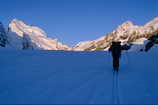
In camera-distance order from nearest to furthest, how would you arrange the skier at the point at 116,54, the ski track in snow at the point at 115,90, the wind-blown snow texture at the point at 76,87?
the ski track in snow at the point at 115,90
the wind-blown snow texture at the point at 76,87
the skier at the point at 116,54

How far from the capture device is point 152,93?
931 centimetres

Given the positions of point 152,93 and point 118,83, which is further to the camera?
point 118,83

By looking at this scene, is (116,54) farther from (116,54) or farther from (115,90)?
(115,90)

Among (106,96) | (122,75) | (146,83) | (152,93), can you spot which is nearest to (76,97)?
(106,96)

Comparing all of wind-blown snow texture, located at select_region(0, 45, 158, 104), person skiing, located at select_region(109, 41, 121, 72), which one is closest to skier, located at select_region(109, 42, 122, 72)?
person skiing, located at select_region(109, 41, 121, 72)

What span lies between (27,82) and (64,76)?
1.82m

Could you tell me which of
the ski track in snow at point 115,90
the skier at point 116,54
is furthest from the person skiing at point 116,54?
the ski track in snow at point 115,90

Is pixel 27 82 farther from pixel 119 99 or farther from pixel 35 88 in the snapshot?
pixel 119 99

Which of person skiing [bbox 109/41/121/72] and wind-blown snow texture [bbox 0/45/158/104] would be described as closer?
wind-blown snow texture [bbox 0/45/158/104]

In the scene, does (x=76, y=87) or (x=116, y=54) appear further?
(x=116, y=54)

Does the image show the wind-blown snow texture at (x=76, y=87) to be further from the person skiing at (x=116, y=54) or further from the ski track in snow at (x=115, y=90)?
the person skiing at (x=116, y=54)

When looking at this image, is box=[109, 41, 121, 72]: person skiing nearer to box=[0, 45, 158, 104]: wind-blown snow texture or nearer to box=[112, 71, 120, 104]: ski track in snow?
box=[0, 45, 158, 104]: wind-blown snow texture

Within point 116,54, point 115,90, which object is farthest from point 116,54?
point 115,90

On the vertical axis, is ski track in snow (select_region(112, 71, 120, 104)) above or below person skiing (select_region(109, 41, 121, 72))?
below
